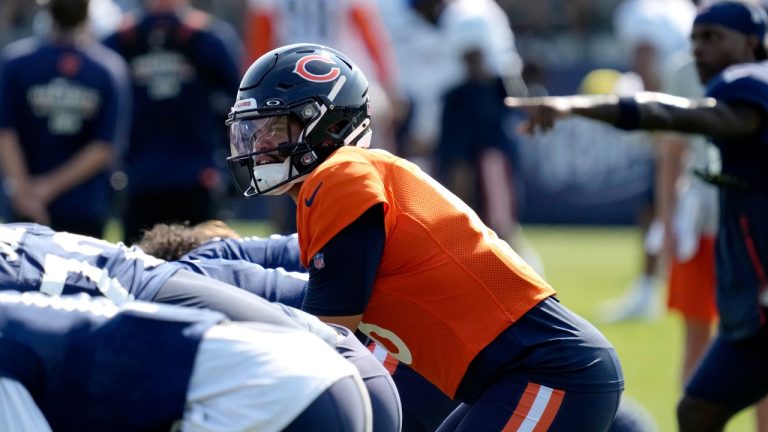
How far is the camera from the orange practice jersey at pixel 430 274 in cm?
387

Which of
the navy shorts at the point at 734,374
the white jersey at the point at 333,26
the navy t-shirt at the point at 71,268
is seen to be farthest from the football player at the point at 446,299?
the white jersey at the point at 333,26

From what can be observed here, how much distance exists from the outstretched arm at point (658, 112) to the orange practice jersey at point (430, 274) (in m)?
1.00

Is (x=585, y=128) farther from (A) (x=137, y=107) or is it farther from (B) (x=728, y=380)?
(B) (x=728, y=380)

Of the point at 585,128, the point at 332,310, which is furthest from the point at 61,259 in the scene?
the point at 585,128

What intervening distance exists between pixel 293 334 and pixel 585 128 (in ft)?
51.1

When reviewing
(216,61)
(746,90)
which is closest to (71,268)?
(746,90)

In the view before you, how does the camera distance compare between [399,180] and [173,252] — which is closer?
[399,180]

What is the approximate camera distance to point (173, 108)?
9039 millimetres

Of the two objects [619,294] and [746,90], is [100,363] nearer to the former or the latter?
[746,90]

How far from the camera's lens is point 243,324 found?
3258 millimetres

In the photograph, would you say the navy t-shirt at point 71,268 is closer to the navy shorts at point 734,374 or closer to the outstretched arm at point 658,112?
the outstretched arm at point 658,112

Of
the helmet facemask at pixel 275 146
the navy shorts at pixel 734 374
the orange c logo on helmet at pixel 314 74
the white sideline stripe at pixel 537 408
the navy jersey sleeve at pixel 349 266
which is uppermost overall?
the orange c logo on helmet at pixel 314 74

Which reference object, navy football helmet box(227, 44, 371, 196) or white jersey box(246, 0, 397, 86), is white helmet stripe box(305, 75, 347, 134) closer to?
navy football helmet box(227, 44, 371, 196)

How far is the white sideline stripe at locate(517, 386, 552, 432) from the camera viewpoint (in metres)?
3.88
